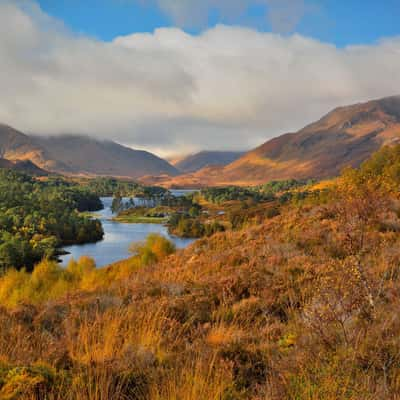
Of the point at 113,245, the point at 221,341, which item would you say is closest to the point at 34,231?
the point at 113,245

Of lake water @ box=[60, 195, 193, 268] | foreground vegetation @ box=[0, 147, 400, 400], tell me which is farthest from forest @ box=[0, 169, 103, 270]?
foreground vegetation @ box=[0, 147, 400, 400]

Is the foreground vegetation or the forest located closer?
the foreground vegetation

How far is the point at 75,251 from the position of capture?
271 ft

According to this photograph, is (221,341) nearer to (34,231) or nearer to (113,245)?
(113,245)

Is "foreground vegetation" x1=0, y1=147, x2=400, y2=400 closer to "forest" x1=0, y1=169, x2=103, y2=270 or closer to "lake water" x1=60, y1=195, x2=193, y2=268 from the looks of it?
"forest" x1=0, y1=169, x2=103, y2=270

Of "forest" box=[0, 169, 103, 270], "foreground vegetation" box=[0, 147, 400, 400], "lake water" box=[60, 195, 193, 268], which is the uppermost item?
"foreground vegetation" box=[0, 147, 400, 400]

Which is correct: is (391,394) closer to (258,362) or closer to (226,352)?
(258,362)

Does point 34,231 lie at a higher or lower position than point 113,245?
higher

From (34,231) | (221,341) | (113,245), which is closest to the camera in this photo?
(221,341)

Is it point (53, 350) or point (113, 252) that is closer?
point (53, 350)

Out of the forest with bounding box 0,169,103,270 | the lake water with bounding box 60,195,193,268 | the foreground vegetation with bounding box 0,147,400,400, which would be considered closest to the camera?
the foreground vegetation with bounding box 0,147,400,400

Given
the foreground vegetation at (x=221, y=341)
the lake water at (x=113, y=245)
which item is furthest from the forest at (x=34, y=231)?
the foreground vegetation at (x=221, y=341)

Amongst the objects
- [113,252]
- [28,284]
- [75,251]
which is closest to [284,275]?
[28,284]

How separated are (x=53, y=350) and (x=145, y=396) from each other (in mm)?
1445
